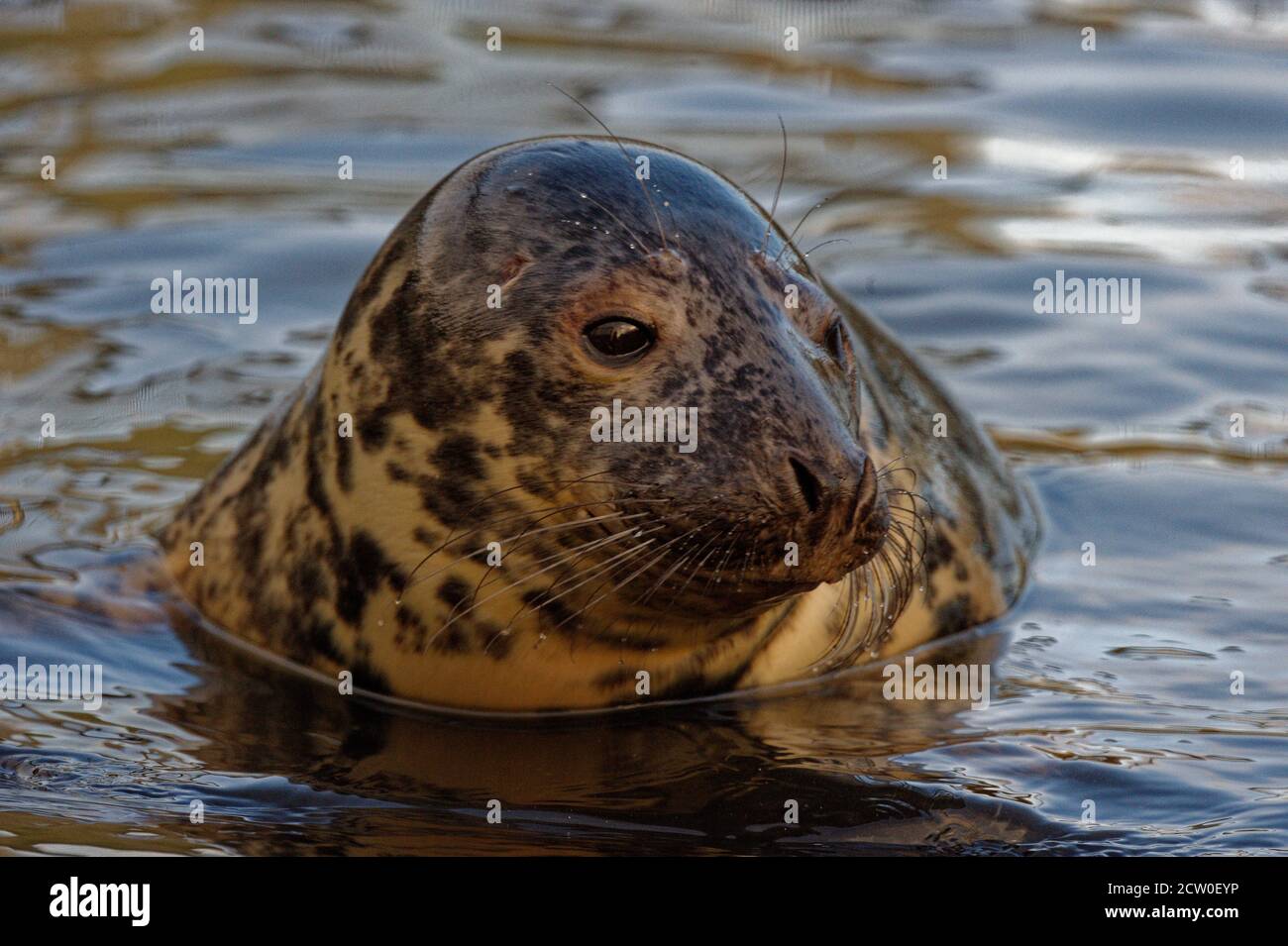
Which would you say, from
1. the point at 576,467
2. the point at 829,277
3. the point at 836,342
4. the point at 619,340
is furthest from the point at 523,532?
the point at 829,277

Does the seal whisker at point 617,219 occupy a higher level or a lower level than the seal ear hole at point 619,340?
higher

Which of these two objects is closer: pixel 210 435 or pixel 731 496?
pixel 731 496

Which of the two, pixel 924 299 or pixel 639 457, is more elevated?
pixel 924 299

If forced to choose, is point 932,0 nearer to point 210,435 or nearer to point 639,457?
point 210,435

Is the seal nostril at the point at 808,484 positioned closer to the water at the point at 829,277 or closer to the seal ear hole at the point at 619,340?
the seal ear hole at the point at 619,340

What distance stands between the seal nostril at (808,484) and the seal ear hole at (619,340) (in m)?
0.49

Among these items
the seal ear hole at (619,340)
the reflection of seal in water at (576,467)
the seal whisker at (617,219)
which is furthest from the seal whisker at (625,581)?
the seal whisker at (617,219)

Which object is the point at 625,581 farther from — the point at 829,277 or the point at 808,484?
the point at 829,277

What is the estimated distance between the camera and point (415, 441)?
5.43 meters

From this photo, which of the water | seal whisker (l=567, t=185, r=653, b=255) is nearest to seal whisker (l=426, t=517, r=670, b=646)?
the water

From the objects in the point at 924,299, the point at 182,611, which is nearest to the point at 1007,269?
the point at 924,299

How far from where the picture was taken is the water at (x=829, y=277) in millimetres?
5207
